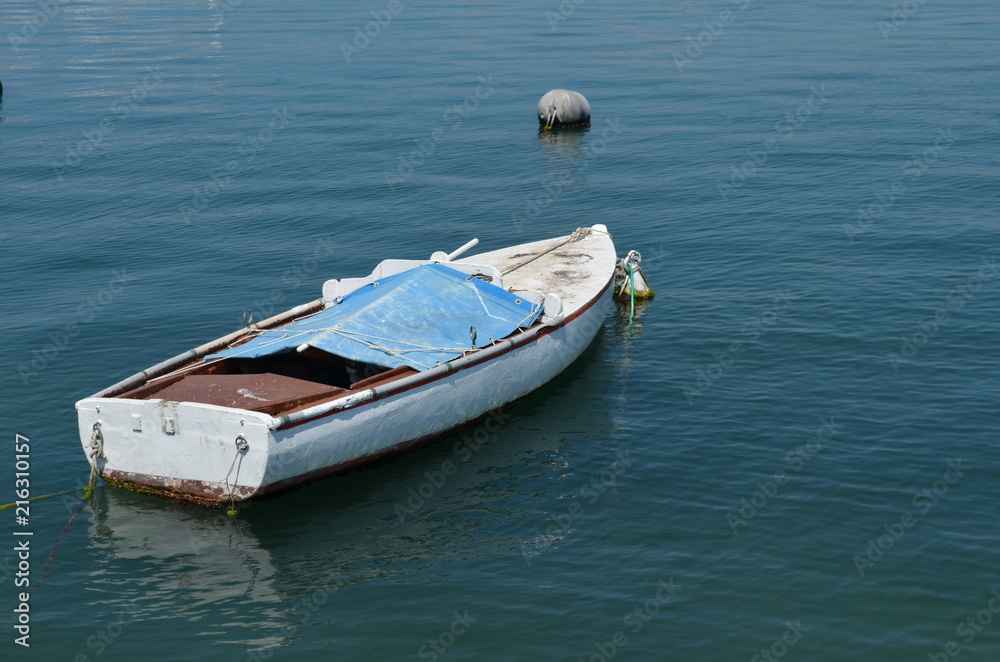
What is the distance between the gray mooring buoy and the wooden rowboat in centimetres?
2437

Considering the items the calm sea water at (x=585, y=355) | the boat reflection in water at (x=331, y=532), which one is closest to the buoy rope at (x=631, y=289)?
the calm sea water at (x=585, y=355)

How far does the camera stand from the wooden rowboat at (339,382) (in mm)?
18984

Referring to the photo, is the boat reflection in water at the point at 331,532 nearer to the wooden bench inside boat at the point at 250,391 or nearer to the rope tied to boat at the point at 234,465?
the rope tied to boat at the point at 234,465

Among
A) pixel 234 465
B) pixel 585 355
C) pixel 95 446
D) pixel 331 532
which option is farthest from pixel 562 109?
pixel 95 446

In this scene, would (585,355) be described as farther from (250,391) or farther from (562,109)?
(562,109)

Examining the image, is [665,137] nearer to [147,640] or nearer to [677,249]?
[677,249]

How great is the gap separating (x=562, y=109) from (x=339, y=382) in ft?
98.8

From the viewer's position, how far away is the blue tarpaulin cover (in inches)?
846

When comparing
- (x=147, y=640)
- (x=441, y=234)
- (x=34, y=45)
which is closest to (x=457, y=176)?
(x=441, y=234)

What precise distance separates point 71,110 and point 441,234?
32226 millimetres

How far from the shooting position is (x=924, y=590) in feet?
55.3

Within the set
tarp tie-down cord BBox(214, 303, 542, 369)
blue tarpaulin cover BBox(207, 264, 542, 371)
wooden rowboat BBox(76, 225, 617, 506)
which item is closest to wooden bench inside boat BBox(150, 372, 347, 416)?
wooden rowboat BBox(76, 225, 617, 506)

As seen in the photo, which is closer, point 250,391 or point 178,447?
point 178,447

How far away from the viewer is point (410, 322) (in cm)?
2266
